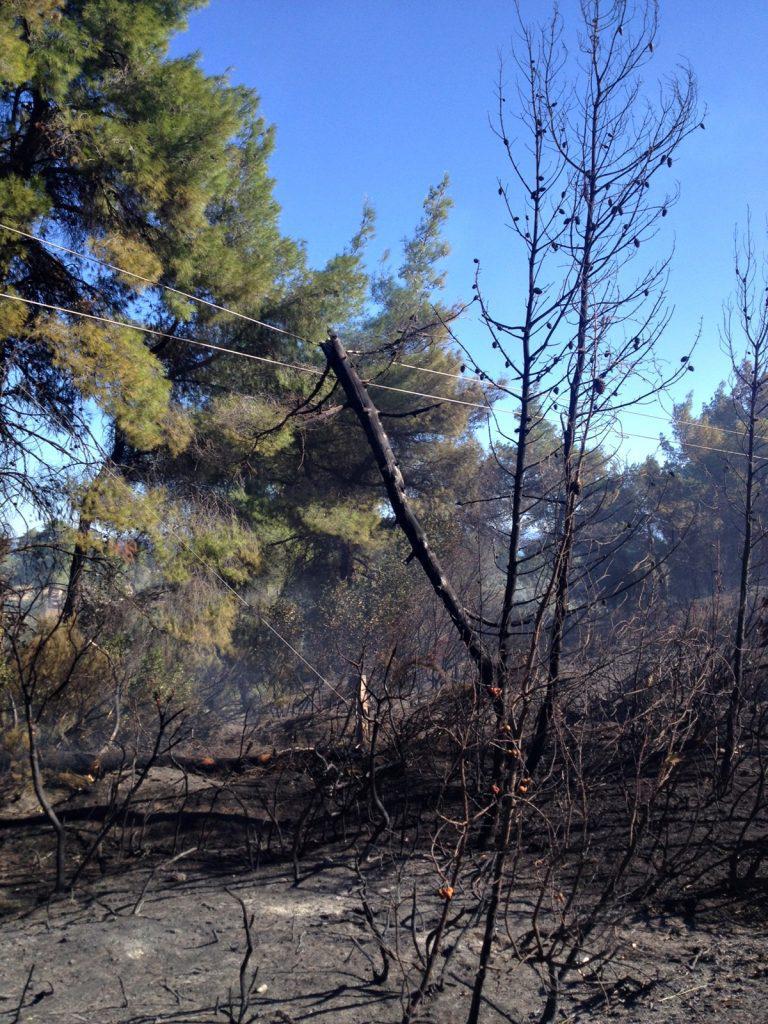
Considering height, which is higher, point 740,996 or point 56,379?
point 56,379

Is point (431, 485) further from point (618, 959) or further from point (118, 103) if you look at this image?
point (618, 959)

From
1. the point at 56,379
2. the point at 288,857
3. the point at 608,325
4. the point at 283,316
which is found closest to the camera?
the point at 608,325

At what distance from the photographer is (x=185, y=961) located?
12.4 ft

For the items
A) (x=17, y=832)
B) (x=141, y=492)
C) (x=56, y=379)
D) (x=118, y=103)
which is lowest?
(x=17, y=832)

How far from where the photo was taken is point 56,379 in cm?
1021

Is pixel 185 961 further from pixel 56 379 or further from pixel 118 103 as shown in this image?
pixel 118 103

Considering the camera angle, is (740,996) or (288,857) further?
(288,857)

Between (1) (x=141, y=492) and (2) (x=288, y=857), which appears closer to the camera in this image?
(2) (x=288, y=857)

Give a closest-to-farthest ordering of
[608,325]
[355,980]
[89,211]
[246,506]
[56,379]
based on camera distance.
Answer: [355,980] → [608,325] → [56,379] → [89,211] → [246,506]

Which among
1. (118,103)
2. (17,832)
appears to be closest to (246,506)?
(118,103)

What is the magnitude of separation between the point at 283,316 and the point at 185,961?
38.1ft

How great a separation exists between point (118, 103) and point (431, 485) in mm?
11148

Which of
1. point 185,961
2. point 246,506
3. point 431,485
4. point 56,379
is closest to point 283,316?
point 246,506

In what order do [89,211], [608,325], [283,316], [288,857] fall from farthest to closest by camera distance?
[283,316], [89,211], [288,857], [608,325]
